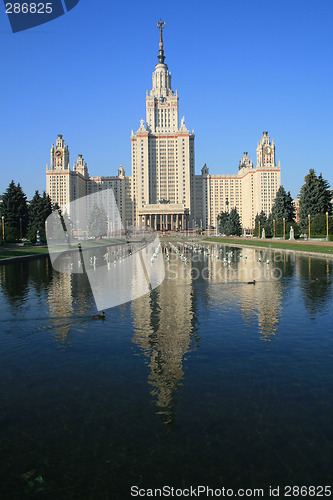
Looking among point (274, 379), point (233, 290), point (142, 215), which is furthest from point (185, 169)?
point (274, 379)

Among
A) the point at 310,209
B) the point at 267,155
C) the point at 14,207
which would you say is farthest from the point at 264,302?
the point at 267,155

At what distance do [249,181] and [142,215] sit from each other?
167ft

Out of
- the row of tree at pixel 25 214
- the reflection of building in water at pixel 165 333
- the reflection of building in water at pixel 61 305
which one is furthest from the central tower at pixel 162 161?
the reflection of building in water at pixel 165 333

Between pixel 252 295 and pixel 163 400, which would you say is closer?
pixel 163 400

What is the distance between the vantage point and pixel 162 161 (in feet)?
555

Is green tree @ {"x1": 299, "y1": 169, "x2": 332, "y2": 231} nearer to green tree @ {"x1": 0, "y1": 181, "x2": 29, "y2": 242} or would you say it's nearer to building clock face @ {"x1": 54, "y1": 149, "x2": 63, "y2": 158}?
green tree @ {"x1": 0, "y1": 181, "x2": 29, "y2": 242}

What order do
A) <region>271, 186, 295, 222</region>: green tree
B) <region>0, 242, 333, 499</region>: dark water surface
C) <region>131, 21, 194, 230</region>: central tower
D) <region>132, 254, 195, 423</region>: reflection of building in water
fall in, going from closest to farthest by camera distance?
<region>0, 242, 333, 499</region>: dark water surface
<region>132, 254, 195, 423</region>: reflection of building in water
<region>271, 186, 295, 222</region>: green tree
<region>131, 21, 194, 230</region>: central tower

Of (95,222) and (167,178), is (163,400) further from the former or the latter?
(167,178)

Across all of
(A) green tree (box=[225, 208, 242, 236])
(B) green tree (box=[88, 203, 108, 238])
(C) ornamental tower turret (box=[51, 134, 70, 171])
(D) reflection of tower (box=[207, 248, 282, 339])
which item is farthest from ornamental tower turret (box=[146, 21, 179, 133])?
(D) reflection of tower (box=[207, 248, 282, 339])

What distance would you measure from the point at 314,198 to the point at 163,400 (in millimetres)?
60815

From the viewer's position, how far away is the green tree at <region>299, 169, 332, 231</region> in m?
61.5

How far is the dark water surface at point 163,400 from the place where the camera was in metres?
4.85

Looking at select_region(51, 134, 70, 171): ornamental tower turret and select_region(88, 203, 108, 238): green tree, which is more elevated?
select_region(51, 134, 70, 171): ornamental tower turret

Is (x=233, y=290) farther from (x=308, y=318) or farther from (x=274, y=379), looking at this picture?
(x=274, y=379)
